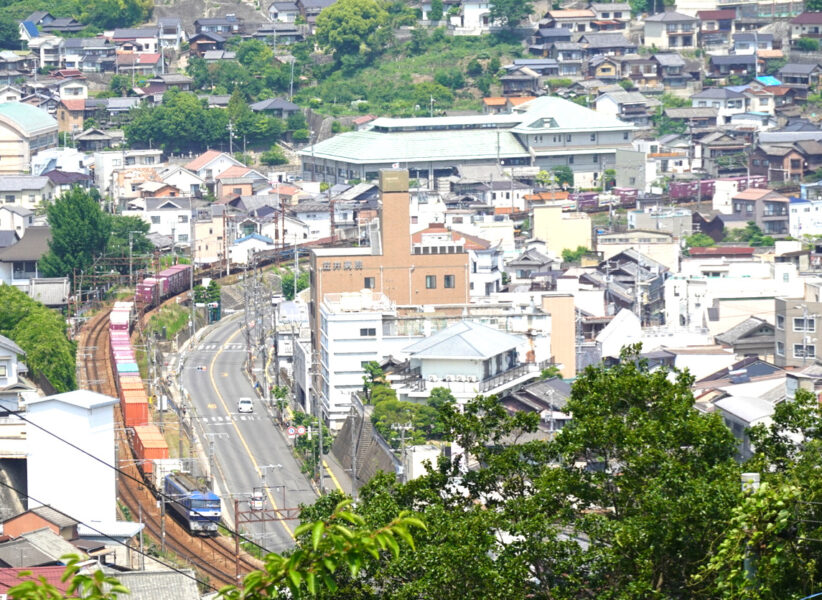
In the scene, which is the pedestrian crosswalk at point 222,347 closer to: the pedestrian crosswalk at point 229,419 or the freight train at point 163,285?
the freight train at point 163,285

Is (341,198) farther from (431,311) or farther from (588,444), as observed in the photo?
(588,444)

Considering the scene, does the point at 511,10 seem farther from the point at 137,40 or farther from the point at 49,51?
the point at 49,51

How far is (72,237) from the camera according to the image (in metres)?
44.5

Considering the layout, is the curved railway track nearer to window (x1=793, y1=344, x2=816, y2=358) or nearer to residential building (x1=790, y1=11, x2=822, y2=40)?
window (x1=793, y1=344, x2=816, y2=358)

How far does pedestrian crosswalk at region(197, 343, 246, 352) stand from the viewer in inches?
1617

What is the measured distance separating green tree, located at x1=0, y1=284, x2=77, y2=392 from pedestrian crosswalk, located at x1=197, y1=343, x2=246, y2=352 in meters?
4.95

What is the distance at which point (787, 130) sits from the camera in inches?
2366

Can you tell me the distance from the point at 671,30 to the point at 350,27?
13.0m

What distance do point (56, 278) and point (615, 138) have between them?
24.6 m

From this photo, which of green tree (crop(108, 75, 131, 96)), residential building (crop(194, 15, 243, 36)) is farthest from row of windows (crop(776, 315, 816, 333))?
residential building (crop(194, 15, 243, 36))

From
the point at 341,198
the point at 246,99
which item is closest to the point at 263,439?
the point at 341,198

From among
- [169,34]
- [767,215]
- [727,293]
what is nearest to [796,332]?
[727,293]

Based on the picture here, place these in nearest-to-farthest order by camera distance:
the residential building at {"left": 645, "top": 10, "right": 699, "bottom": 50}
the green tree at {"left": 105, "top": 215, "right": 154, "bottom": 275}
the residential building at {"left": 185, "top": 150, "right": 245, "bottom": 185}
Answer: the green tree at {"left": 105, "top": 215, "right": 154, "bottom": 275}, the residential building at {"left": 185, "top": 150, "right": 245, "bottom": 185}, the residential building at {"left": 645, "top": 10, "right": 699, "bottom": 50}

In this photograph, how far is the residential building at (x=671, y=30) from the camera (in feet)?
224
